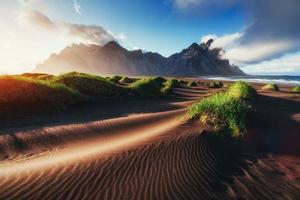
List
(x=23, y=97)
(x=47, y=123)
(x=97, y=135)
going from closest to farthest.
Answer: (x=97, y=135)
(x=47, y=123)
(x=23, y=97)

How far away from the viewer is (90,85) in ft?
61.0

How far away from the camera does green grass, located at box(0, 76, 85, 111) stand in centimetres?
1248

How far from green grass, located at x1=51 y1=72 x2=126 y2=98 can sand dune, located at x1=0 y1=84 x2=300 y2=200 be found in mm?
9595

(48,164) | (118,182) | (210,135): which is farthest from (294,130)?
(48,164)

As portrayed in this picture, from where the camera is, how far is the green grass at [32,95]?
41.0 ft

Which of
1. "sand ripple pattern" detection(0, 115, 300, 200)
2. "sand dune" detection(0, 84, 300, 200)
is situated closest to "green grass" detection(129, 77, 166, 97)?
"sand dune" detection(0, 84, 300, 200)

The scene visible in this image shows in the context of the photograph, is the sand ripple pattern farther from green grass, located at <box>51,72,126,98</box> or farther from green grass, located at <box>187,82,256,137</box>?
green grass, located at <box>51,72,126,98</box>

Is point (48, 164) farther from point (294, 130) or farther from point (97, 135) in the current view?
point (294, 130)

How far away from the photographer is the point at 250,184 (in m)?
5.40

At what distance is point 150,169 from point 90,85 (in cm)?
1384

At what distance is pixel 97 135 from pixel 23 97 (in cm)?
567

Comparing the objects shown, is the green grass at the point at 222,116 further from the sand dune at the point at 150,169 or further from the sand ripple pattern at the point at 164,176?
the sand ripple pattern at the point at 164,176

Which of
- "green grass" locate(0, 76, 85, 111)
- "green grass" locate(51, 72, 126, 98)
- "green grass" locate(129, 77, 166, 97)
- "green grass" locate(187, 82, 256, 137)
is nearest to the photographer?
"green grass" locate(187, 82, 256, 137)

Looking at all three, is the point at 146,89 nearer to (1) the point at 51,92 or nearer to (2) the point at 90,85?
(2) the point at 90,85
